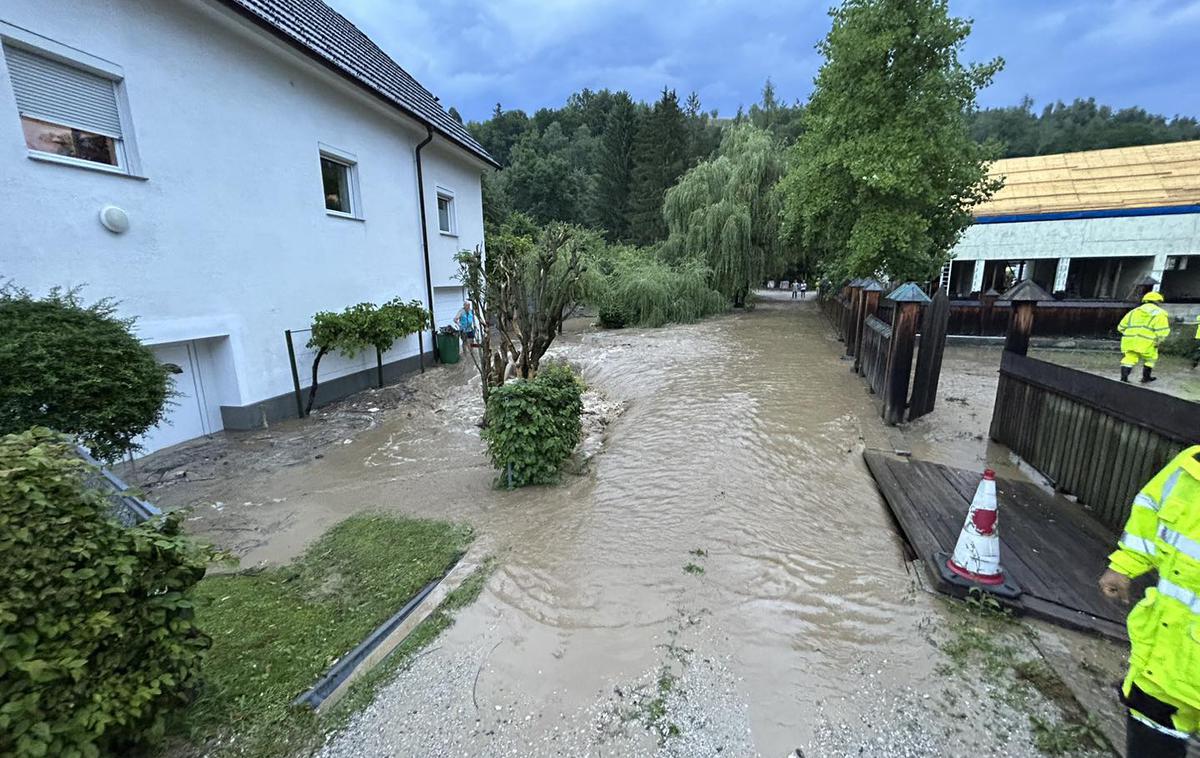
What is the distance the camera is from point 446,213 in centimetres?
1362

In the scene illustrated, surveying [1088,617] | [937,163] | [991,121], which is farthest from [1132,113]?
→ [1088,617]

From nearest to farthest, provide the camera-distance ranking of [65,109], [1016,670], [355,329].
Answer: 1. [1016,670]
2. [65,109]
3. [355,329]

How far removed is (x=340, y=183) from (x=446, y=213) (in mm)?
4177

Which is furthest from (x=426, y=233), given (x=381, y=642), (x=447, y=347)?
(x=381, y=642)

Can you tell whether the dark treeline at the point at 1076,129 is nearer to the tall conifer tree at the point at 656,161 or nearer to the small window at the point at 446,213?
the tall conifer tree at the point at 656,161

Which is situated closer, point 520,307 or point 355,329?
point 520,307

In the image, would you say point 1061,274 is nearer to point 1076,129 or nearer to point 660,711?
point 660,711

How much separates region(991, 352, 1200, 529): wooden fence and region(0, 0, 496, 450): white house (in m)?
9.56

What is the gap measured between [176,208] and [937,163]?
1512 cm

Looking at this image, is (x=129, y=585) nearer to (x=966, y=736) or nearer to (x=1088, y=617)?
(x=966, y=736)

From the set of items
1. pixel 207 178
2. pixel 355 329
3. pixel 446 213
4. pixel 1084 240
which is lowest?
pixel 355 329

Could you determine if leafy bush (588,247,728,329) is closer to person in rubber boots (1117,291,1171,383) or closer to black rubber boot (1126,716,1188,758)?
person in rubber boots (1117,291,1171,383)

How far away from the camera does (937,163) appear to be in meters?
12.0

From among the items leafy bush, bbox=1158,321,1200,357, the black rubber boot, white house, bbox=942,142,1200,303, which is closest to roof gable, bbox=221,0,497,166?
the black rubber boot
